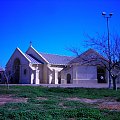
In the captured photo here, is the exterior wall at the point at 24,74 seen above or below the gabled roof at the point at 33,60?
below

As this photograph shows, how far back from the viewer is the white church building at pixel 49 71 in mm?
54250

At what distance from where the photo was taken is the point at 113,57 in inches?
1240

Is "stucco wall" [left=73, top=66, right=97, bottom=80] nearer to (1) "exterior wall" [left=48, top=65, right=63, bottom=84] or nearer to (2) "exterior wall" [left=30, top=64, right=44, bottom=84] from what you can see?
(1) "exterior wall" [left=48, top=65, right=63, bottom=84]

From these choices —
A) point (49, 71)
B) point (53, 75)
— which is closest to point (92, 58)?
point (49, 71)

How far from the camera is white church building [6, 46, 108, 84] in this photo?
54250 millimetres

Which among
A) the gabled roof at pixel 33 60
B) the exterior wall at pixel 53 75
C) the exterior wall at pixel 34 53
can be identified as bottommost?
the exterior wall at pixel 53 75

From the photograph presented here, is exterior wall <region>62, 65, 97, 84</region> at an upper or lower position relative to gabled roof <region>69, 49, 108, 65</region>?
lower

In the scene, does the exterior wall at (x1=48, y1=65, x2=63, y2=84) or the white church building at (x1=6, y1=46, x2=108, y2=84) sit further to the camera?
the exterior wall at (x1=48, y1=65, x2=63, y2=84)

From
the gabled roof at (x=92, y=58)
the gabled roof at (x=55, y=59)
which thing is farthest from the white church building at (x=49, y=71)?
the gabled roof at (x=92, y=58)

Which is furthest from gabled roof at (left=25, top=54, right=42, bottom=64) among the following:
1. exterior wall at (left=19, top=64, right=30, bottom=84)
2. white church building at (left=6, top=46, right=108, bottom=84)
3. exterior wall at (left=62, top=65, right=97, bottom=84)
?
exterior wall at (left=62, top=65, right=97, bottom=84)

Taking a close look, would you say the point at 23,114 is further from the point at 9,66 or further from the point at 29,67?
the point at 9,66

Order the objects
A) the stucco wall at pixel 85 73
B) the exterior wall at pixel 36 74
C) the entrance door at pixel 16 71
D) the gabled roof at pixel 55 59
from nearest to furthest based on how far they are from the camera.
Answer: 1. the exterior wall at pixel 36 74
2. the stucco wall at pixel 85 73
3. the gabled roof at pixel 55 59
4. the entrance door at pixel 16 71

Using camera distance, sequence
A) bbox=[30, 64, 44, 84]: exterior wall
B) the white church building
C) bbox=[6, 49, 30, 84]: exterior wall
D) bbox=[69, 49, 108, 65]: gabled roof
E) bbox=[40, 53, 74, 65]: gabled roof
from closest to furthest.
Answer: bbox=[69, 49, 108, 65]: gabled roof → bbox=[30, 64, 44, 84]: exterior wall → the white church building → bbox=[6, 49, 30, 84]: exterior wall → bbox=[40, 53, 74, 65]: gabled roof

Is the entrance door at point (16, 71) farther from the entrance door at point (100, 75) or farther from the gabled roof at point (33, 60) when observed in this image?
the entrance door at point (100, 75)
